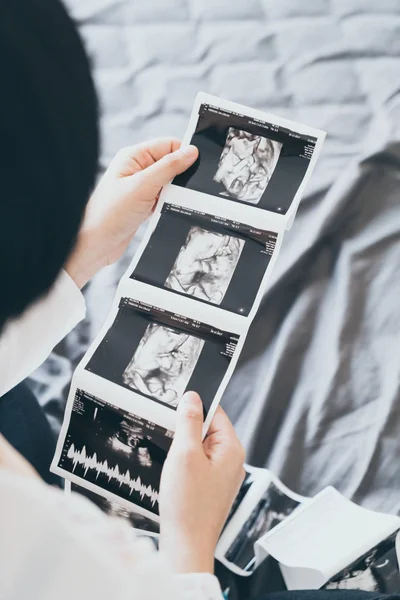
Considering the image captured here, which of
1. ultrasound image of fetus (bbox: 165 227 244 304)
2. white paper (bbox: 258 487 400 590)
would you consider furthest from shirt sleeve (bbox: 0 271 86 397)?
white paper (bbox: 258 487 400 590)

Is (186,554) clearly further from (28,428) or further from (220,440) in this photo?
(28,428)

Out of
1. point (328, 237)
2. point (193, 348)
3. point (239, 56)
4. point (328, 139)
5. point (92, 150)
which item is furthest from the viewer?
point (239, 56)

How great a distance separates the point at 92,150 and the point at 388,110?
828 mm

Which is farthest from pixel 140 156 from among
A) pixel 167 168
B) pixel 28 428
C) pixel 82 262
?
pixel 28 428

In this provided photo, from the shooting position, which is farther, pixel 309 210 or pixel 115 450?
pixel 309 210

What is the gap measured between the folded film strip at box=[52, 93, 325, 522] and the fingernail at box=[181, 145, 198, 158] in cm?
1

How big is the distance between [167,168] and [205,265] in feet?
0.42

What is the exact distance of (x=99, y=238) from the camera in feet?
2.73

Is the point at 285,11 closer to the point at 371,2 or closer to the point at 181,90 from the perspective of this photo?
the point at 371,2

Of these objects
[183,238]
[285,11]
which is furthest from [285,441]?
[285,11]

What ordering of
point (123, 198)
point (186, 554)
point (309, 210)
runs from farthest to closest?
1. point (309, 210)
2. point (123, 198)
3. point (186, 554)

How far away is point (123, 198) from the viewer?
0.82m

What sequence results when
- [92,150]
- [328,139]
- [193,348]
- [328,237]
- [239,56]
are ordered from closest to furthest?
[92,150] → [193,348] → [328,237] → [328,139] → [239,56]

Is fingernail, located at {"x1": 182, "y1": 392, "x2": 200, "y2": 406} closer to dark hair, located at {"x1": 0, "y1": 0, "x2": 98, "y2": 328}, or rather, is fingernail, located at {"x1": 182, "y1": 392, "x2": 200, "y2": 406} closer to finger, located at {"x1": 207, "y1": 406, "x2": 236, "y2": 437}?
finger, located at {"x1": 207, "y1": 406, "x2": 236, "y2": 437}
